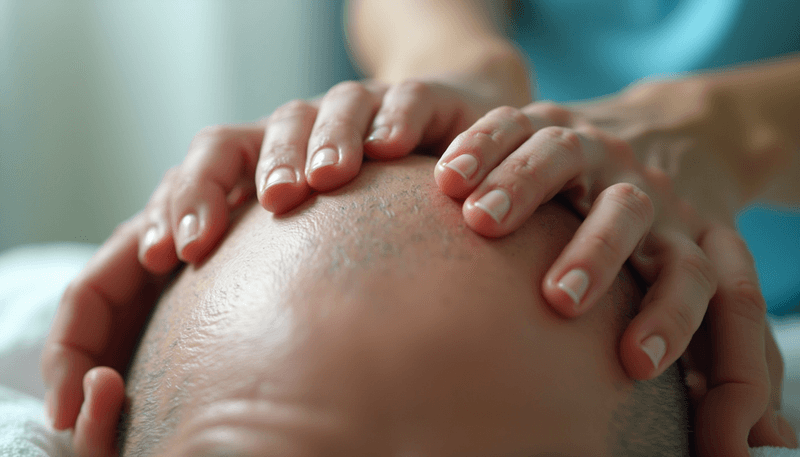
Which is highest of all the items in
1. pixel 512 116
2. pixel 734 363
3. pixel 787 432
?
pixel 512 116

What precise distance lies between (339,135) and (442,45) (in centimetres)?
70

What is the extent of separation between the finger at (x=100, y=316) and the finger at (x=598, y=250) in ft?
1.98

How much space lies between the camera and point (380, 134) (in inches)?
28.8

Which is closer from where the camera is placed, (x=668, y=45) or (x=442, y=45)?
(x=442, y=45)

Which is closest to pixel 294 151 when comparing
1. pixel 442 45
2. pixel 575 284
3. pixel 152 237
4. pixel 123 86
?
pixel 152 237

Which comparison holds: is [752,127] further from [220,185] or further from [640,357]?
[220,185]

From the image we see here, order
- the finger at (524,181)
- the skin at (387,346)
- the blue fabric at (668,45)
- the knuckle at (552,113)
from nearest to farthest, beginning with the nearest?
the skin at (387,346) → the finger at (524,181) → the knuckle at (552,113) → the blue fabric at (668,45)

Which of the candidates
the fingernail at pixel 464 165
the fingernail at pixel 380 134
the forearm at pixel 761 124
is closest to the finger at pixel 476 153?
the fingernail at pixel 464 165

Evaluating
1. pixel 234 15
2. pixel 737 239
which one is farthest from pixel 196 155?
pixel 234 15

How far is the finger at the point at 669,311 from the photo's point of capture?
586mm

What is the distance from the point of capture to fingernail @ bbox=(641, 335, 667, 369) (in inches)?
23.0

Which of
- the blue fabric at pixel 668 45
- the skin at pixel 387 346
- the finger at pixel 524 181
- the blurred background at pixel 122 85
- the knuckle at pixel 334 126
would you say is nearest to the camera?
the skin at pixel 387 346

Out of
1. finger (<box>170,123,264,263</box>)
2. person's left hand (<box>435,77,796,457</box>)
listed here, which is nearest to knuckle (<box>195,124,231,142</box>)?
finger (<box>170,123,264,263</box>)

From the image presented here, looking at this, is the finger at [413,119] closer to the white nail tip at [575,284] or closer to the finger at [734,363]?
the white nail tip at [575,284]
